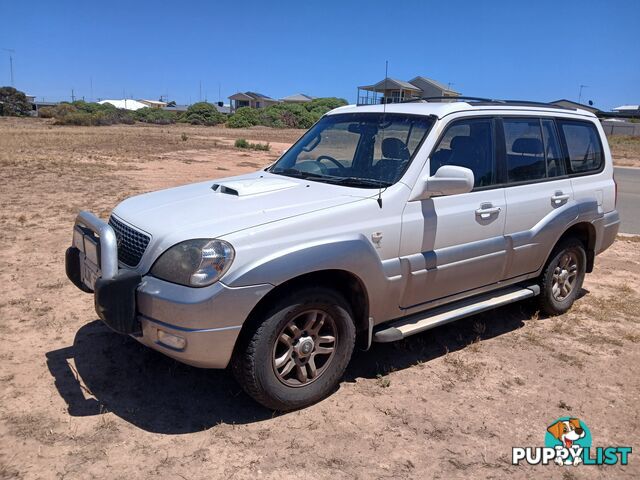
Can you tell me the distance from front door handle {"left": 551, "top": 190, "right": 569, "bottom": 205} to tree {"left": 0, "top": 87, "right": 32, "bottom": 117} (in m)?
67.1

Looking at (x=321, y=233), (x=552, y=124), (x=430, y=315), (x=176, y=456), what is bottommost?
(x=176, y=456)

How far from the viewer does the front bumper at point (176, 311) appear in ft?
10.1

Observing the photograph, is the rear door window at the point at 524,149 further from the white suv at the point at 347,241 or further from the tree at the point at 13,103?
the tree at the point at 13,103

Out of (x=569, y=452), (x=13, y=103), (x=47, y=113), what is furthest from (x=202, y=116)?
(x=569, y=452)

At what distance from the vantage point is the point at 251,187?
13.0 feet

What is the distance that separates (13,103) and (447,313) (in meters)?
70.3

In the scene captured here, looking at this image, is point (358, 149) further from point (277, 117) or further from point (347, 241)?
point (277, 117)

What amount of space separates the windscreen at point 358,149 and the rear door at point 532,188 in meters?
1.00

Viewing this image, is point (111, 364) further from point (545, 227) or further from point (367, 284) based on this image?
point (545, 227)

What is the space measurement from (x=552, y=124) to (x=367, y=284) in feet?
9.01

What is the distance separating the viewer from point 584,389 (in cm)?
409

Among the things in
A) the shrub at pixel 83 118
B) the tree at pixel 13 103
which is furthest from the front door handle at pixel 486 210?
the tree at pixel 13 103

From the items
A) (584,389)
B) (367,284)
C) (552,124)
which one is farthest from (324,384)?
(552,124)

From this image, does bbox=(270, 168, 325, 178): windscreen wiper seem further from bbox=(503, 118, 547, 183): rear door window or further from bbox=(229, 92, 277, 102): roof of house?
bbox=(229, 92, 277, 102): roof of house
